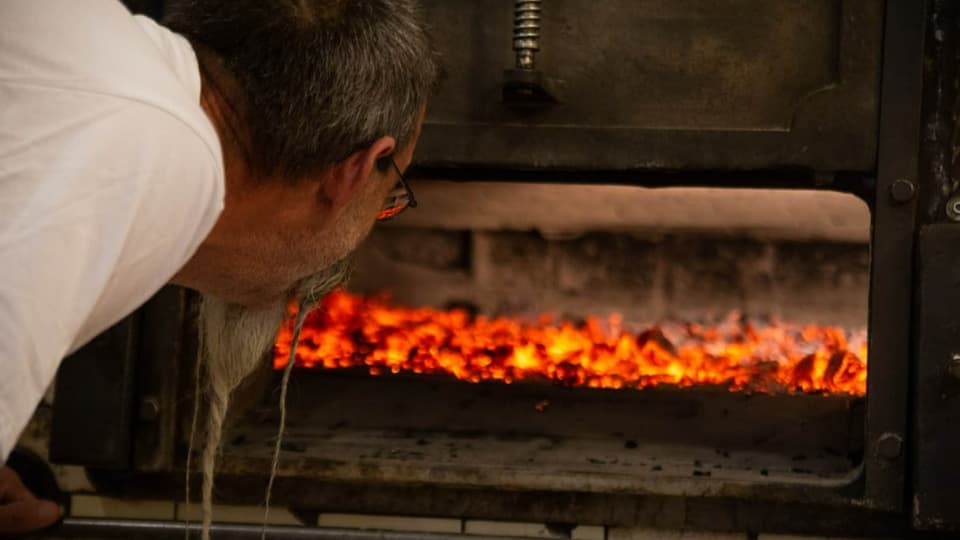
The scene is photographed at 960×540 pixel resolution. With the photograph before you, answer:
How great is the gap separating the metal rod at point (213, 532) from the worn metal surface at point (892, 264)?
1.57 feet

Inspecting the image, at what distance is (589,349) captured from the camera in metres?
1.93

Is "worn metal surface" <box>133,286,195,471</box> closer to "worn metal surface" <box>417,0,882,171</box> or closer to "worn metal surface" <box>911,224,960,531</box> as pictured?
"worn metal surface" <box>417,0,882,171</box>

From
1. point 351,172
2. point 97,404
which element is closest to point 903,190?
point 351,172

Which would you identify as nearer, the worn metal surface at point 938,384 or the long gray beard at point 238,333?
the long gray beard at point 238,333

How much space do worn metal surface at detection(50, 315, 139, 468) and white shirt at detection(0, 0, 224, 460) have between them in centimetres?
80

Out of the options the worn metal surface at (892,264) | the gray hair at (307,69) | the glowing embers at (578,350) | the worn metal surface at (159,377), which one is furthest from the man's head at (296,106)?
the glowing embers at (578,350)

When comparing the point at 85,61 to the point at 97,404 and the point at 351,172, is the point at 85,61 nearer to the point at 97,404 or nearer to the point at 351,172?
the point at 351,172

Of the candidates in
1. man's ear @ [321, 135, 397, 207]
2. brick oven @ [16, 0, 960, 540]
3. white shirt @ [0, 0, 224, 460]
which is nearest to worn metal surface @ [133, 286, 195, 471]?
brick oven @ [16, 0, 960, 540]

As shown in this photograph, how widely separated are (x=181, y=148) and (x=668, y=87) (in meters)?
0.86

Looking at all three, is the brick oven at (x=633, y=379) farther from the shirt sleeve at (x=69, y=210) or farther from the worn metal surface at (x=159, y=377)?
the shirt sleeve at (x=69, y=210)

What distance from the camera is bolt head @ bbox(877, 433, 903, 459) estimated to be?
146cm

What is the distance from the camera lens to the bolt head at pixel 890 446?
1462 millimetres

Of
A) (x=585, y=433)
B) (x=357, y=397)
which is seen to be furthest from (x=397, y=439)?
(x=585, y=433)

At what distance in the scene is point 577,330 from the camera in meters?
2.02
